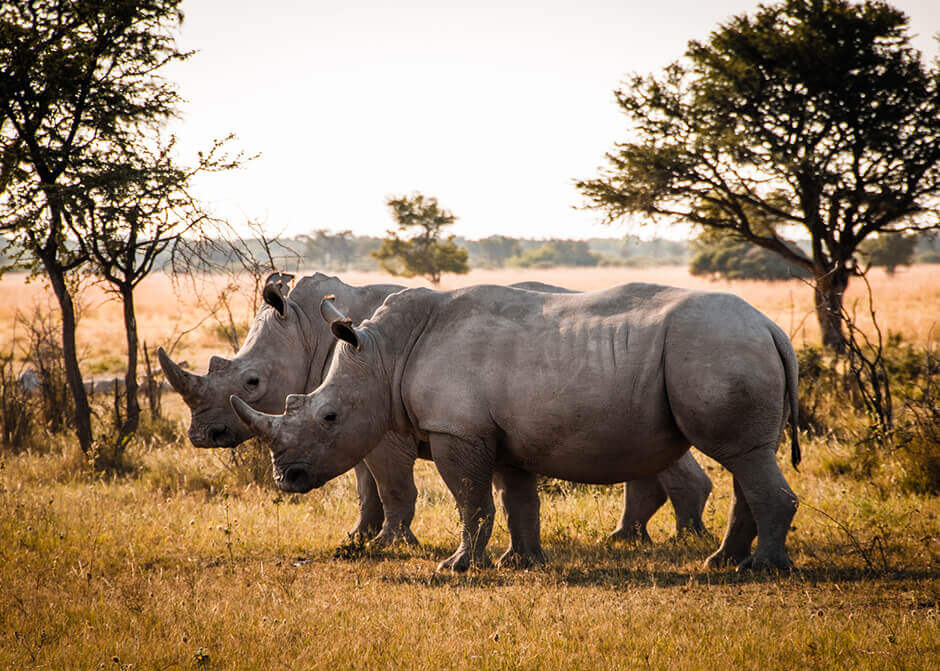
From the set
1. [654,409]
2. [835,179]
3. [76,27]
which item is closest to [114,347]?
[76,27]

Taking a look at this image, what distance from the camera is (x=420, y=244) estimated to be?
43.7 meters

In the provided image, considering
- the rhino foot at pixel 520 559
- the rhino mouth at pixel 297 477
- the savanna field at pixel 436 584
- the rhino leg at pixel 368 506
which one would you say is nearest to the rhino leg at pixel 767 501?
the savanna field at pixel 436 584

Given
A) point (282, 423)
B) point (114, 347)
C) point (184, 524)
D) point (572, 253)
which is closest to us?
point (282, 423)

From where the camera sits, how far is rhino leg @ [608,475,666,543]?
7238 millimetres

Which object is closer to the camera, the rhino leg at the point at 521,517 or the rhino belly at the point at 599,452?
the rhino belly at the point at 599,452

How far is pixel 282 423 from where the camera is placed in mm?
6254

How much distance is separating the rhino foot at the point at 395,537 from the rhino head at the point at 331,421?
111cm

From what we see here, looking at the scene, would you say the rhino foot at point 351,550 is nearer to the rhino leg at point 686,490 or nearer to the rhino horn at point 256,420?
the rhino horn at point 256,420

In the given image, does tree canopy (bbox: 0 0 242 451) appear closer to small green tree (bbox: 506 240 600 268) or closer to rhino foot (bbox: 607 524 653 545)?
rhino foot (bbox: 607 524 653 545)

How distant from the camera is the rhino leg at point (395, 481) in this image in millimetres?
7215

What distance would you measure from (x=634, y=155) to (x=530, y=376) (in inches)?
669

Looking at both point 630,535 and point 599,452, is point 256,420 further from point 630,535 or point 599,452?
point 630,535

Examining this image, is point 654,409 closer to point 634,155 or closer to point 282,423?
point 282,423

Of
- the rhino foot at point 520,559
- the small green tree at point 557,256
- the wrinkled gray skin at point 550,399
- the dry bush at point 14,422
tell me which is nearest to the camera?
the wrinkled gray skin at point 550,399
